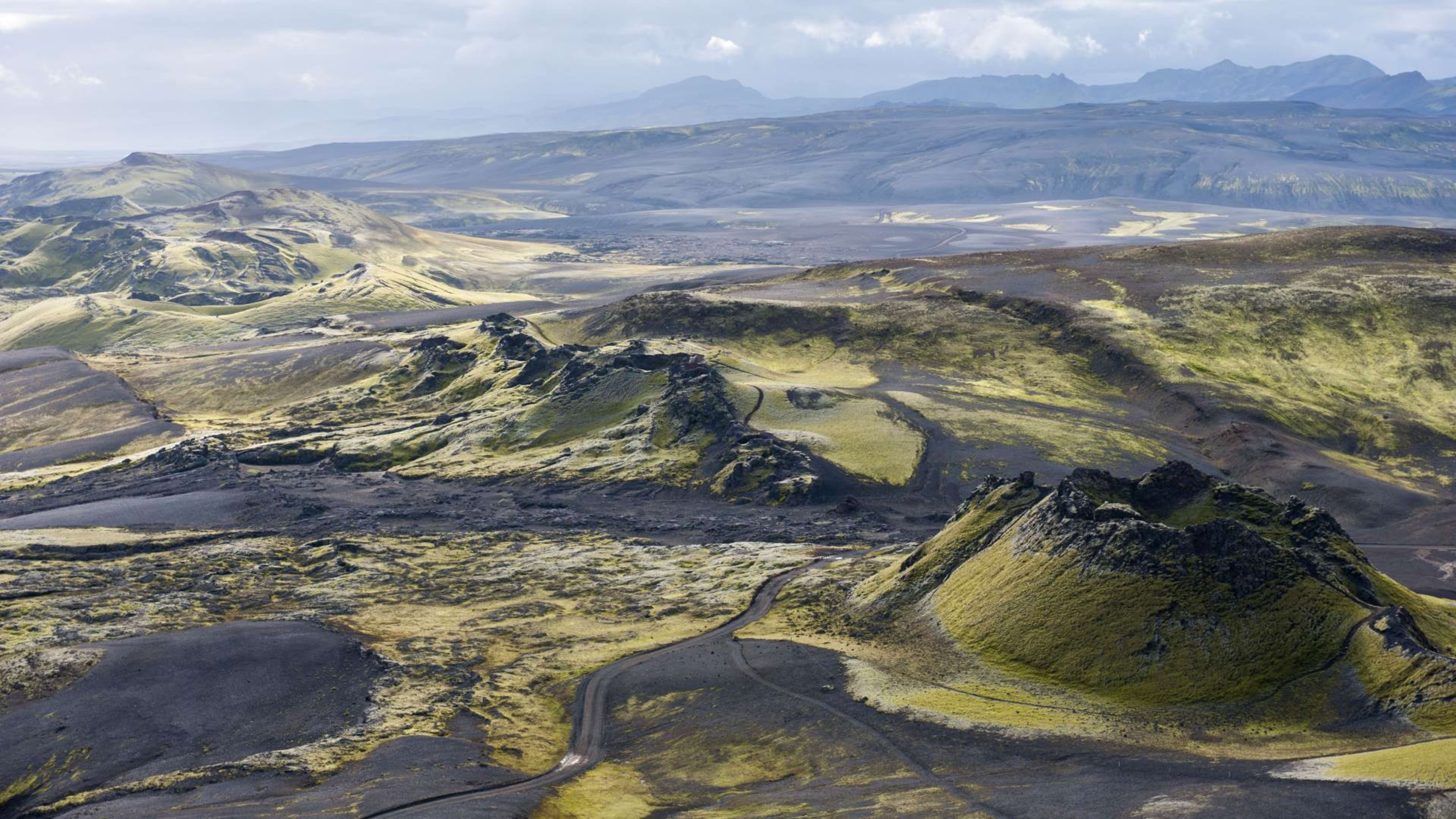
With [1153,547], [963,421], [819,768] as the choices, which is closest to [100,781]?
[819,768]

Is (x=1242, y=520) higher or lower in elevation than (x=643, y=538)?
higher

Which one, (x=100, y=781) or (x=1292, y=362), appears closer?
(x=100, y=781)

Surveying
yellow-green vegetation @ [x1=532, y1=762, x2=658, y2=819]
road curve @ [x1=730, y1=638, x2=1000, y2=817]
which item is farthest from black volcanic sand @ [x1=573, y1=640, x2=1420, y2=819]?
yellow-green vegetation @ [x1=532, y1=762, x2=658, y2=819]

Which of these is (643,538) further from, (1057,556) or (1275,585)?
(1275,585)

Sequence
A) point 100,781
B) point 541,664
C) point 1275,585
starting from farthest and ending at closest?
point 541,664
point 1275,585
point 100,781

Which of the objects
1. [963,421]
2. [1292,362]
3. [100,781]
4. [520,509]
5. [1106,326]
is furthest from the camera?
[1106,326]

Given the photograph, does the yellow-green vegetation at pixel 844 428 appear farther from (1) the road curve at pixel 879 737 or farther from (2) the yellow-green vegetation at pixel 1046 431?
(1) the road curve at pixel 879 737

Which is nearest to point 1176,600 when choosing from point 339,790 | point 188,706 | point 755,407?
point 339,790
